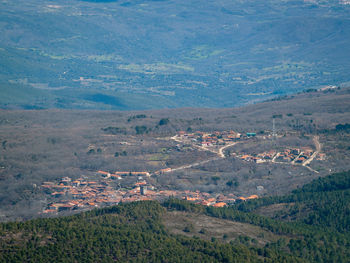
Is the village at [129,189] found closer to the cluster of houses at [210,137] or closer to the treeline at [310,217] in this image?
the cluster of houses at [210,137]

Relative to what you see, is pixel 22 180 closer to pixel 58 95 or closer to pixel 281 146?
pixel 281 146

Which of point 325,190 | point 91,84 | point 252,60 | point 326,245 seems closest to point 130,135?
point 325,190

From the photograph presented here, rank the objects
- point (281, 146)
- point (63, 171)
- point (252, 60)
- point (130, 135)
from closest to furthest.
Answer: point (63, 171)
point (281, 146)
point (130, 135)
point (252, 60)

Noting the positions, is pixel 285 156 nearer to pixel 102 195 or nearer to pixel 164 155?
pixel 164 155

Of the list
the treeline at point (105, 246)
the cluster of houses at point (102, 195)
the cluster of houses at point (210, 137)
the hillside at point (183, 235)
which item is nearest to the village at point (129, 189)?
the cluster of houses at point (102, 195)

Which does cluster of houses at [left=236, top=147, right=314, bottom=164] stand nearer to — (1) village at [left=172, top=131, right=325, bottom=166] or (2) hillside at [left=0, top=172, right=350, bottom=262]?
(1) village at [left=172, top=131, right=325, bottom=166]
